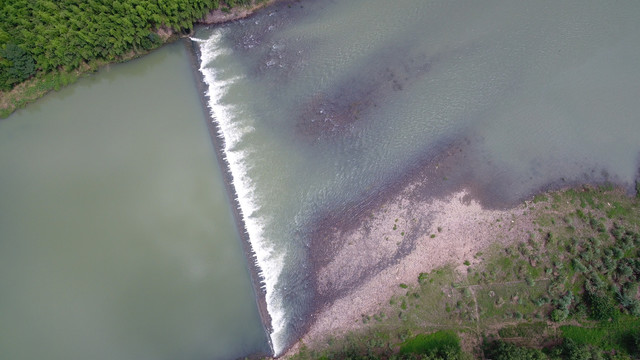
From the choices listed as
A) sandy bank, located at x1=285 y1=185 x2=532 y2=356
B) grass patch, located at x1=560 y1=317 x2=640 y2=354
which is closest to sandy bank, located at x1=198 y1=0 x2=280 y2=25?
sandy bank, located at x1=285 y1=185 x2=532 y2=356

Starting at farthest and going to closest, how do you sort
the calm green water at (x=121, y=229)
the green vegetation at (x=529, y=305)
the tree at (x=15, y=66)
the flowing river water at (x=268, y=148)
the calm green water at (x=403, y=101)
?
the calm green water at (x=403, y=101) < the tree at (x=15, y=66) < the flowing river water at (x=268, y=148) < the calm green water at (x=121, y=229) < the green vegetation at (x=529, y=305)

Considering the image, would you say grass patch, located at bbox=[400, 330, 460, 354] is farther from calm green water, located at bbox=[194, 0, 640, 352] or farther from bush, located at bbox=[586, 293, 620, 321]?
bush, located at bbox=[586, 293, 620, 321]

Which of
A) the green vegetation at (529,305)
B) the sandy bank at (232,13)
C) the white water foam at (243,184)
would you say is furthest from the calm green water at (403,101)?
the green vegetation at (529,305)

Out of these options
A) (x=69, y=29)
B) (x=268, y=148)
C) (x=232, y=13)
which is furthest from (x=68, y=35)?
(x=268, y=148)

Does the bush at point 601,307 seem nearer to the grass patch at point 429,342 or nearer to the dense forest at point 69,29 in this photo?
the grass patch at point 429,342

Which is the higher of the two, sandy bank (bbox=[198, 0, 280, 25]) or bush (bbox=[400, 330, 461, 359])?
sandy bank (bbox=[198, 0, 280, 25])

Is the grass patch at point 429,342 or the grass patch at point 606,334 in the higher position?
the grass patch at point 429,342
